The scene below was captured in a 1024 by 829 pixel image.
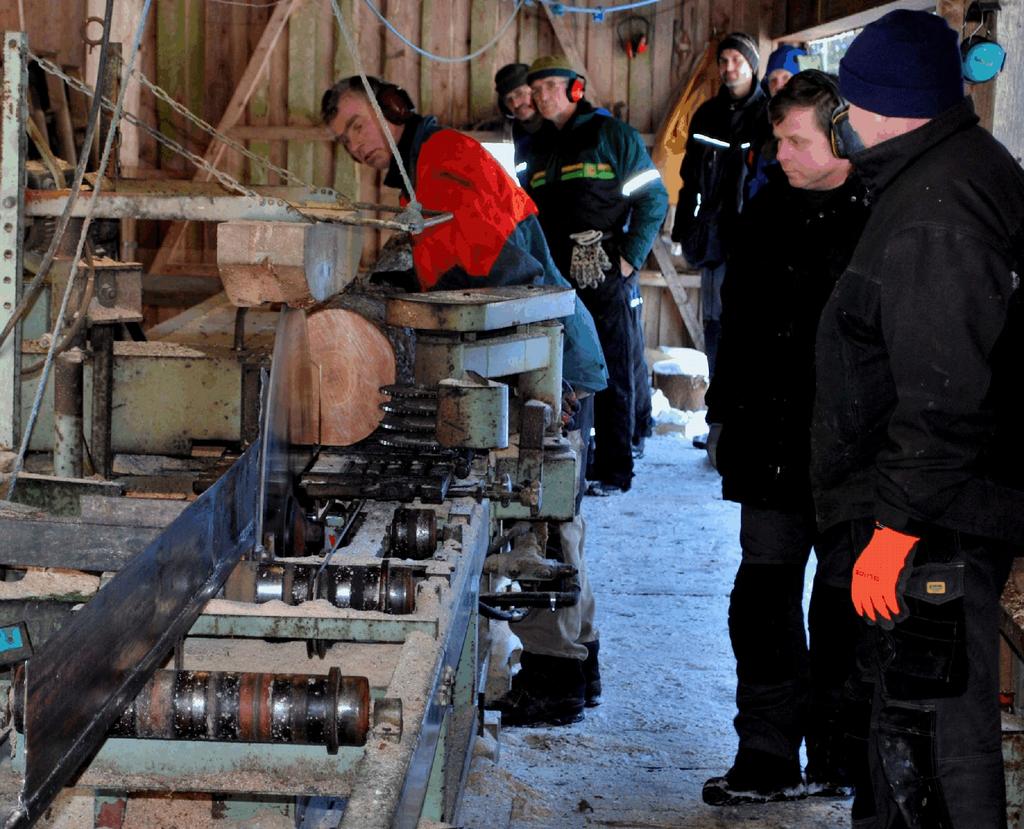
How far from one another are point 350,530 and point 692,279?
23.2ft

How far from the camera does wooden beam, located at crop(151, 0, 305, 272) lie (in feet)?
29.6

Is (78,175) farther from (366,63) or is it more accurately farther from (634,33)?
(634,33)

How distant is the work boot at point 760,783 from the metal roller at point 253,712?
1835 mm

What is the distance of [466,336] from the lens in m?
3.01

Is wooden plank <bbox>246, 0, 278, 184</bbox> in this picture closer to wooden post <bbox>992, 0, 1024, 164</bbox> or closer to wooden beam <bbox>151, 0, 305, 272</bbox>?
wooden beam <bbox>151, 0, 305, 272</bbox>

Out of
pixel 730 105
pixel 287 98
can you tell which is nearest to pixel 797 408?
pixel 730 105

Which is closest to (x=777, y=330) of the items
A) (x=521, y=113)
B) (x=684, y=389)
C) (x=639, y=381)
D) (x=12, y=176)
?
(x=12, y=176)

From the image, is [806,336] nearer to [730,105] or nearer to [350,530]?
[350,530]

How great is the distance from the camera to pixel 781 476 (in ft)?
10.8

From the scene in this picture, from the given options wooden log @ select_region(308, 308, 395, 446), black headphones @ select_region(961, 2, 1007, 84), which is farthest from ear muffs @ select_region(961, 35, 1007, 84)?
wooden log @ select_region(308, 308, 395, 446)

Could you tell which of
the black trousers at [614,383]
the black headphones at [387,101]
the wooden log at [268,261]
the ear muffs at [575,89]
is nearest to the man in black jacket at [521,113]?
the ear muffs at [575,89]

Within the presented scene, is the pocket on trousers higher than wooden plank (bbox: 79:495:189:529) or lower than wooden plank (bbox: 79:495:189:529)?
Result: lower

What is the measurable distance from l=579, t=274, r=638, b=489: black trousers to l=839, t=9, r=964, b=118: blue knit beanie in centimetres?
400

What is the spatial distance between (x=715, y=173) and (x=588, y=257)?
0.77 m
